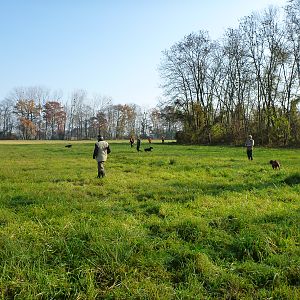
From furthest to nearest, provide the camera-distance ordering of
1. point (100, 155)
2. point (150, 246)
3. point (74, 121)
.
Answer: point (74, 121), point (100, 155), point (150, 246)

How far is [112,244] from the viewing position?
17.6 feet

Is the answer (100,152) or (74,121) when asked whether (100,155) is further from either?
(74,121)

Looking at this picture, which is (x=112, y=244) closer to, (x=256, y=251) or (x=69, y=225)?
(x=69, y=225)

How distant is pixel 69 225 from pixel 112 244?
1.38 metres

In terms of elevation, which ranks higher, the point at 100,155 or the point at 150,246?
the point at 100,155

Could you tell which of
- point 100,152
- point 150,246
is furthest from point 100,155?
point 150,246

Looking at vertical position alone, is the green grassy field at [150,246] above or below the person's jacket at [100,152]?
below

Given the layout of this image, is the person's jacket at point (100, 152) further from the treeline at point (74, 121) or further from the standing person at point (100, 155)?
the treeline at point (74, 121)

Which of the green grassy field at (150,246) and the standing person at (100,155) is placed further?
the standing person at (100,155)

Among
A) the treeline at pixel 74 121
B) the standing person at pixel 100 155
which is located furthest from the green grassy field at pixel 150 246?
the treeline at pixel 74 121

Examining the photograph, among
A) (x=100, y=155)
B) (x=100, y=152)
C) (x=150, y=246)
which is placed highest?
(x=100, y=152)

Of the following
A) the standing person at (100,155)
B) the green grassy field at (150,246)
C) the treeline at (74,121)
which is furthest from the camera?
the treeline at (74,121)

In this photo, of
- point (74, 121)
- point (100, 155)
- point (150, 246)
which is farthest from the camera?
point (74, 121)

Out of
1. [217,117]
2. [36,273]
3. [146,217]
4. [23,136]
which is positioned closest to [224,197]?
[146,217]
